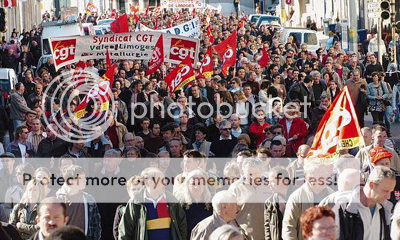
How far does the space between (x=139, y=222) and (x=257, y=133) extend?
6293 mm

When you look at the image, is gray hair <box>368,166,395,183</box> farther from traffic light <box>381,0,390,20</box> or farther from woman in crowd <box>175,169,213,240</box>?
traffic light <box>381,0,390,20</box>

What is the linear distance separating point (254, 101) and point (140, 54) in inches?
129

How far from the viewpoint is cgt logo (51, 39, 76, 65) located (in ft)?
62.3

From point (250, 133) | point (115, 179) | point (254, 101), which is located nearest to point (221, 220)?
Answer: point (115, 179)

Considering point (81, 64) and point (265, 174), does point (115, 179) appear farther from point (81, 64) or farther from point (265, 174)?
point (81, 64)

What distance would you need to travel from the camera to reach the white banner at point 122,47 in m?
19.0

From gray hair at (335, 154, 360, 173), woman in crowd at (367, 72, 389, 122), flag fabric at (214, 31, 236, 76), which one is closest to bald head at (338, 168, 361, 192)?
gray hair at (335, 154, 360, 173)

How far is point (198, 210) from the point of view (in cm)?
917

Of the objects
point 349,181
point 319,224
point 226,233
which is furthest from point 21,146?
point 226,233

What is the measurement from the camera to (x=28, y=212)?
8.95 metres

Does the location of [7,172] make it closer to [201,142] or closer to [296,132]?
[201,142]

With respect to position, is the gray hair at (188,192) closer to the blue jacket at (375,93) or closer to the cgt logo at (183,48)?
the blue jacket at (375,93)

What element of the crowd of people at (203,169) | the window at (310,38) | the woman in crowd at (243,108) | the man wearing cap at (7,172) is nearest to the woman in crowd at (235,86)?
the crowd of people at (203,169)

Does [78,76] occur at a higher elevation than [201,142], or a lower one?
higher
